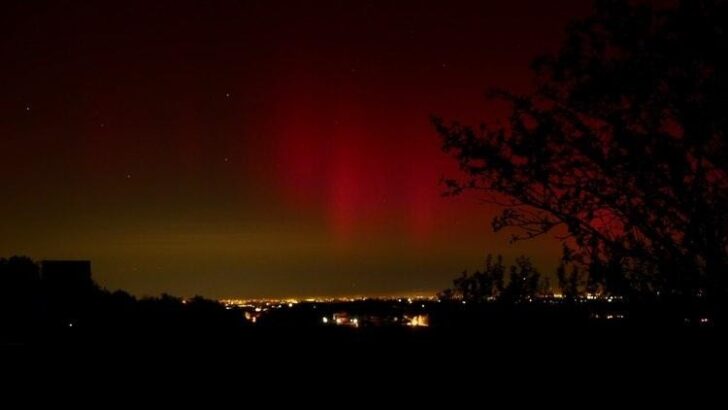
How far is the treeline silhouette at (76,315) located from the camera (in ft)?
90.9

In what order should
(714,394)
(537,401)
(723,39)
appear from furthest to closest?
(537,401) < (714,394) < (723,39)

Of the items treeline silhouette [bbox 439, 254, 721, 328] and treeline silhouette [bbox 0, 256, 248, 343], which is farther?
treeline silhouette [bbox 0, 256, 248, 343]

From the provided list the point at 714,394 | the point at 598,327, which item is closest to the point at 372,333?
the point at 598,327

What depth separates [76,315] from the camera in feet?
136

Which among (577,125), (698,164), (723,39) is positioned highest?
(723,39)

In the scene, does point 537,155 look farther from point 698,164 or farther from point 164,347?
point 164,347

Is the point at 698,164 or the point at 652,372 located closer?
the point at 698,164

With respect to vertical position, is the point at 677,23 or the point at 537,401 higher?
the point at 677,23

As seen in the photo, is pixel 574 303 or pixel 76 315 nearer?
pixel 574 303

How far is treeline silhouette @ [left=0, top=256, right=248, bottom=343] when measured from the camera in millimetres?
27719

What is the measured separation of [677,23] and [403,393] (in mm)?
7540

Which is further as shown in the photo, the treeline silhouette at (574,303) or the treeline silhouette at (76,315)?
the treeline silhouette at (76,315)

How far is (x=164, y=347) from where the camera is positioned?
21469 mm

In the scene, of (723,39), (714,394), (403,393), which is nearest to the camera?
(723,39)
